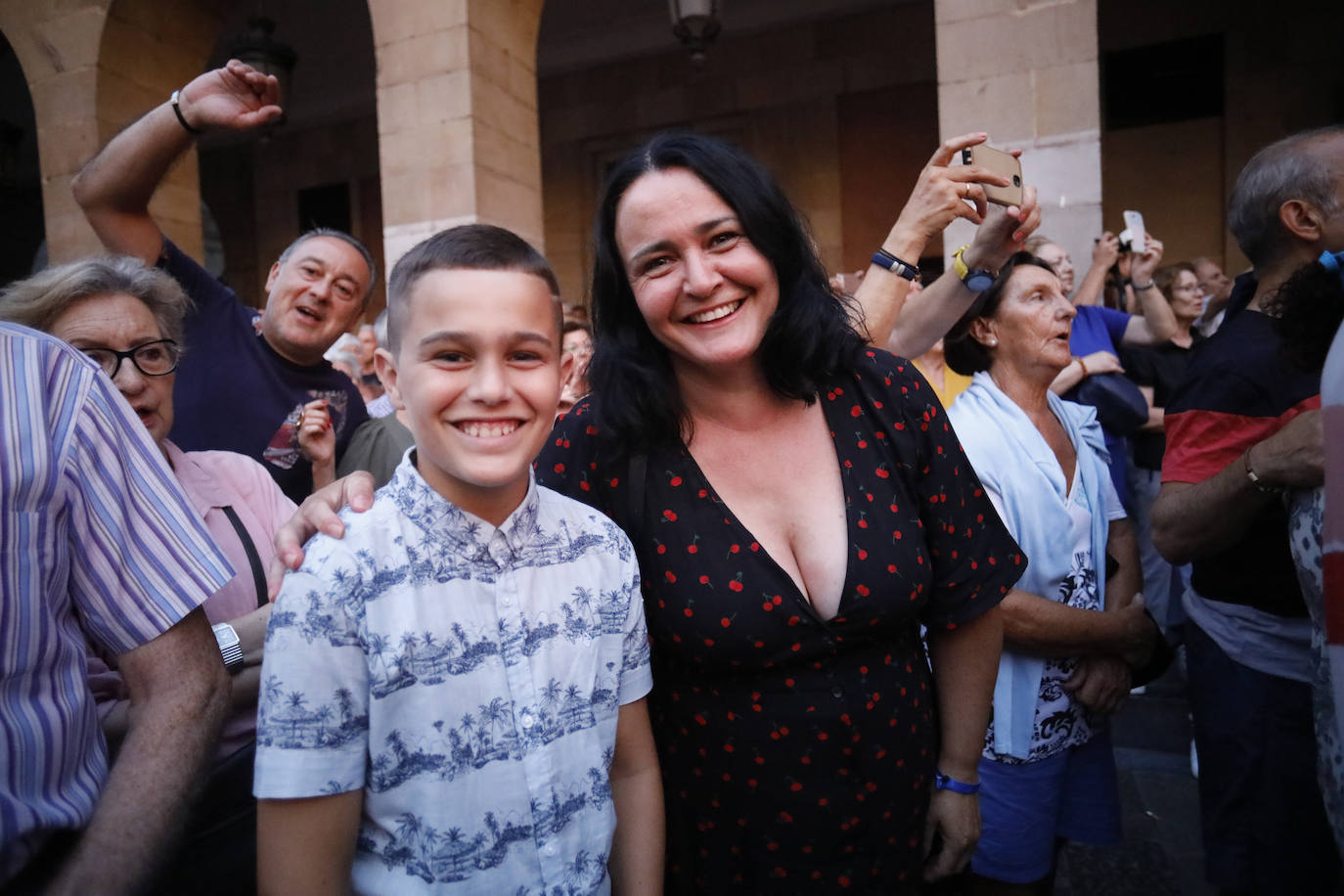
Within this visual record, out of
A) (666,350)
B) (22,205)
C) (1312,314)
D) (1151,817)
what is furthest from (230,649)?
(22,205)

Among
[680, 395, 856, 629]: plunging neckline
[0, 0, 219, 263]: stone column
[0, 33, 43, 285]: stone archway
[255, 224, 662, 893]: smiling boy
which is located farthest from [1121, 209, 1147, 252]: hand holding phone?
[0, 33, 43, 285]: stone archway

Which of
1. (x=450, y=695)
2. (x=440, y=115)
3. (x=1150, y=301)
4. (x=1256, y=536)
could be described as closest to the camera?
(x=450, y=695)

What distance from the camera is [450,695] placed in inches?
44.4

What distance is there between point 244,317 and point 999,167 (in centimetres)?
255

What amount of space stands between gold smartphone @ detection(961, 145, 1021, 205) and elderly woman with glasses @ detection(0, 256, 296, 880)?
6.57 ft

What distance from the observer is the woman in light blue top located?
2.01 metres

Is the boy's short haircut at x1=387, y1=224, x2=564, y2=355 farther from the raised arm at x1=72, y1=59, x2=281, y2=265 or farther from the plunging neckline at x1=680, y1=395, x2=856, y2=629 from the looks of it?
the raised arm at x1=72, y1=59, x2=281, y2=265

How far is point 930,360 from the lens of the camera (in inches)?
149

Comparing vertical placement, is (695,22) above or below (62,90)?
below

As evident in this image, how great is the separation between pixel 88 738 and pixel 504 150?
517cm

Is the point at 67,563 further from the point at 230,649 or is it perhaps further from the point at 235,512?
the point at 235,512

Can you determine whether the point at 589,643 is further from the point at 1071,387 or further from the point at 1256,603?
the point at 1071,387

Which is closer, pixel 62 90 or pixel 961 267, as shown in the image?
pixel 961 267

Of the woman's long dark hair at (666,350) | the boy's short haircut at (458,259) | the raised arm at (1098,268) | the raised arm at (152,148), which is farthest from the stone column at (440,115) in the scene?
the boy's short haircut at (458,259)
